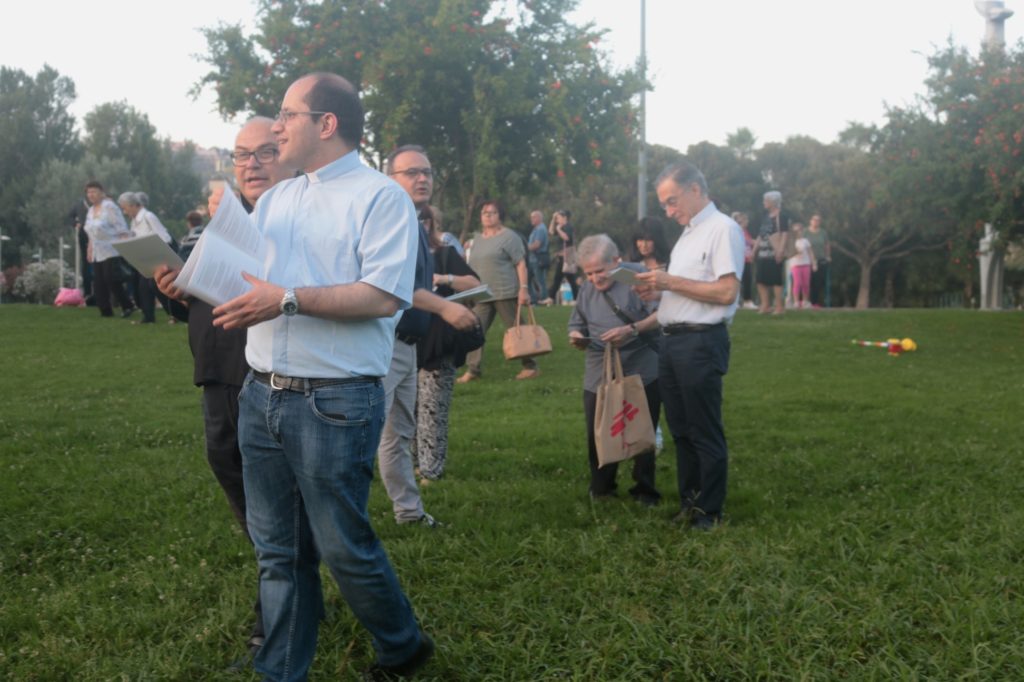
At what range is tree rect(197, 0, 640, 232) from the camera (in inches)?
911

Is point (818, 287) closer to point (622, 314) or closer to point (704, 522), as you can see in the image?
point (622, 314)

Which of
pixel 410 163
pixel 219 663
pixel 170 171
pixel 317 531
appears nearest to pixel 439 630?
pixel 219 663

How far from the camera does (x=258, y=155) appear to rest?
425 centimetres

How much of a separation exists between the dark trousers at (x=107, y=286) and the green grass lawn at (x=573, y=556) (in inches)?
289

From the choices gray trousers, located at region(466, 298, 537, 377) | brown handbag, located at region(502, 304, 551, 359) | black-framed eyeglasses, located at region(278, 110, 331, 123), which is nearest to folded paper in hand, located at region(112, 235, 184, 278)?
black-framed eyeglasses, located at region(278, 110, 331, 123)

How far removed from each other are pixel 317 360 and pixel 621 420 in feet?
10.6

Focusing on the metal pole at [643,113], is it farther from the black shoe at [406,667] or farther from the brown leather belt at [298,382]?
the brown leather belt at [298,382]

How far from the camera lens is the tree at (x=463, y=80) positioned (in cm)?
2314

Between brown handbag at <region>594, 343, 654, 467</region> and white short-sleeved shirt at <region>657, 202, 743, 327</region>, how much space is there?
20.5 inches

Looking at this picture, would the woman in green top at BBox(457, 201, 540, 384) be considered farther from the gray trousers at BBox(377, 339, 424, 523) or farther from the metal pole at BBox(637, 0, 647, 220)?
the metal pole at BBox(637, 0, 647, 220)

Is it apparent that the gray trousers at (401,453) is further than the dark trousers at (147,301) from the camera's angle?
No

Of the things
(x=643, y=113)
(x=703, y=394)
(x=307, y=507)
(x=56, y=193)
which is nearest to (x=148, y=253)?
(x=307, y=507)

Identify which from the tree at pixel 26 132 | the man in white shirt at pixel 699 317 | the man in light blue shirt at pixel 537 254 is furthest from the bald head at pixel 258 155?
the tree at pixel 26 132

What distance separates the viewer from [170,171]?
60.6 m
